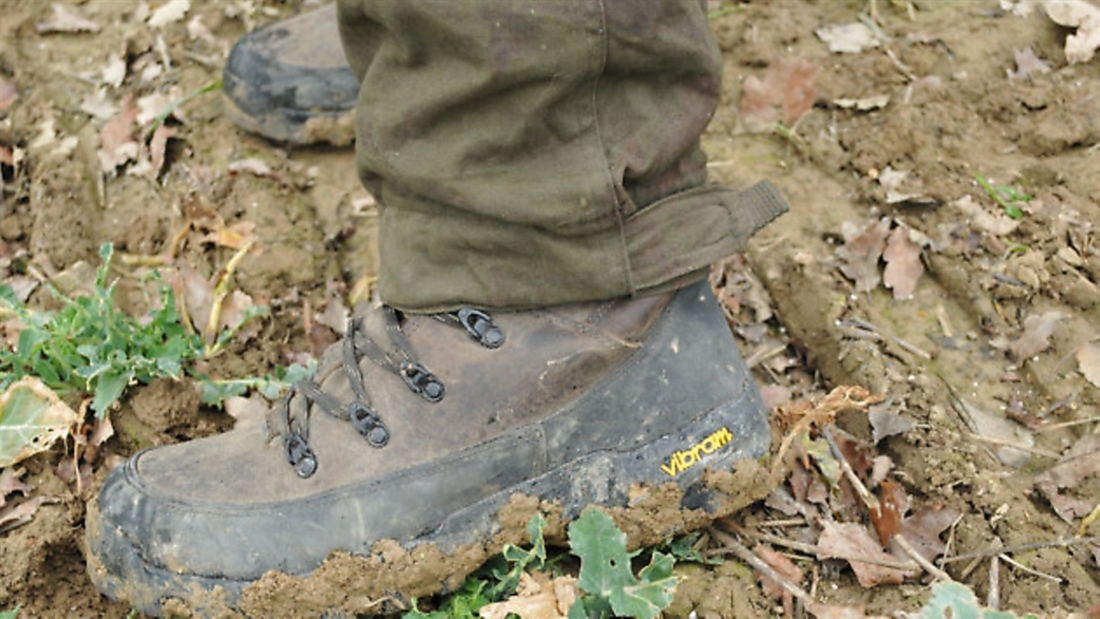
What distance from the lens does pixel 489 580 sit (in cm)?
213

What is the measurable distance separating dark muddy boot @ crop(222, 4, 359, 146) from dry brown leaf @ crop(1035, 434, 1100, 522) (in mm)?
2101

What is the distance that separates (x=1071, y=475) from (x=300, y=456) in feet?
5.34

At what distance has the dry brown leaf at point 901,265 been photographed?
2.68m

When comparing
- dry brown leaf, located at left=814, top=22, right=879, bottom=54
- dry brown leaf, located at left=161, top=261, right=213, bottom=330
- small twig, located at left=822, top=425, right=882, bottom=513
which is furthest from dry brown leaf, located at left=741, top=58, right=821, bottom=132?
dry brown leaf, located at left=161, top=261, right=213, bottom=330

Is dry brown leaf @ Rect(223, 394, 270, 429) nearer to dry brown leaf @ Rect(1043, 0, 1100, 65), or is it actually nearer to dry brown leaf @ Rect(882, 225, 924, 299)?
dry brown leaf @ Rect(882, 225, 924, 299)

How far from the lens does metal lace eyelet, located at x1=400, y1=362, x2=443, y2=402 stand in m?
2.00

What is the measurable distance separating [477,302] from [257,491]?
556 mm

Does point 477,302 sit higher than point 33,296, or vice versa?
point 477,302

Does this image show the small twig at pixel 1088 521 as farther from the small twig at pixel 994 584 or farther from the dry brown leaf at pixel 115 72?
the dry brown leaf at pixel 115 72

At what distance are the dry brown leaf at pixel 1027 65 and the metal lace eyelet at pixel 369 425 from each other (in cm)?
221

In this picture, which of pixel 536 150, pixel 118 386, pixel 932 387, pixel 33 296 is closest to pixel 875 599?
pixel 932 387

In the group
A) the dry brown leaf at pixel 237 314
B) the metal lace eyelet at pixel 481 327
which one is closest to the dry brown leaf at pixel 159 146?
the dry brown leaf at pixel 237 314

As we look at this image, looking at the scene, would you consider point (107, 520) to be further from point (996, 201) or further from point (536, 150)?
point (996, 201)

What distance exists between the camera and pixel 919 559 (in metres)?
2.12
